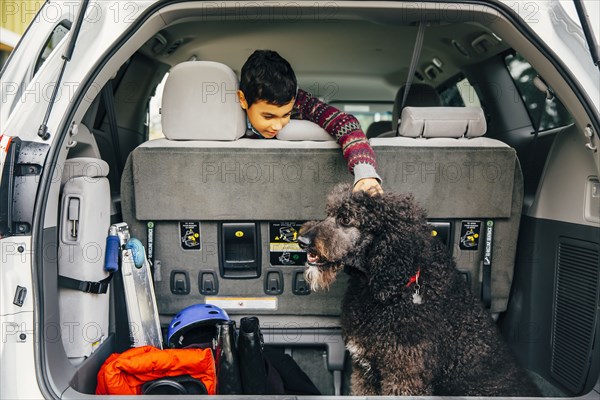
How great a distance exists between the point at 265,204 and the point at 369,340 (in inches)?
32.3

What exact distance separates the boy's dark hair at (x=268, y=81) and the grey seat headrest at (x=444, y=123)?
60cm

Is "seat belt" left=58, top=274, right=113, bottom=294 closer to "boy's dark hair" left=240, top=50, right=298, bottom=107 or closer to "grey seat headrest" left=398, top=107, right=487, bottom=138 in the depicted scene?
"boy's dark hair" left=240, top=50, right=298, bottom=107

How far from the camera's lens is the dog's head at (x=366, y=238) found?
2.01 meters

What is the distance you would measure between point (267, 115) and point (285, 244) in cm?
65

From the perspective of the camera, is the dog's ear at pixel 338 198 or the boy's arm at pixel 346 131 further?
the boy's arm at pixel 346 131

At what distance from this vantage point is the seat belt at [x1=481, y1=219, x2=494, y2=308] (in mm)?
2568

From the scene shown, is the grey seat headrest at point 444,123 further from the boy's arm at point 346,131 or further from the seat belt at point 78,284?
the seat belt at point 78,284

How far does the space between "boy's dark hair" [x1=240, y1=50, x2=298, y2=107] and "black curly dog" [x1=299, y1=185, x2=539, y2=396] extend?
578 millimetres

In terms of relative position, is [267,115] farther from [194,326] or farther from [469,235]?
[469,235]

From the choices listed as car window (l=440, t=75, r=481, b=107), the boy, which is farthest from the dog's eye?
car window (l=440, t=75, r=481, b=107)

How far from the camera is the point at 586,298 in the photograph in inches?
83.1

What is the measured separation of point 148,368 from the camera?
1979 mm

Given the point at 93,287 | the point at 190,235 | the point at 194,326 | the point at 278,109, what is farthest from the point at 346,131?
the point at 93,287

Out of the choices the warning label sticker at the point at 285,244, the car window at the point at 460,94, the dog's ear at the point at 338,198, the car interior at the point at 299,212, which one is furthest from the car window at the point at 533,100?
the warning label sticker at the point at 285,244
